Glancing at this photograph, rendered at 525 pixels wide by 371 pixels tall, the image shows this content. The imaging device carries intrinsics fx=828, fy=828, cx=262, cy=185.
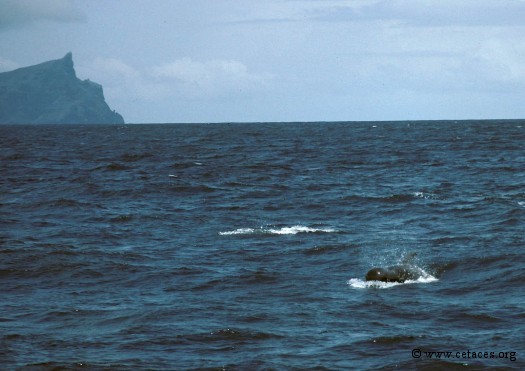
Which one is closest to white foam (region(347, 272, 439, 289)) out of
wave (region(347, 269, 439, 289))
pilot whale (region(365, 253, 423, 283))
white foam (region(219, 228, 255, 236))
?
wave (region(347, 269, 439, 289))

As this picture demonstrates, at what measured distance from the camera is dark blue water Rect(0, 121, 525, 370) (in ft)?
56.1

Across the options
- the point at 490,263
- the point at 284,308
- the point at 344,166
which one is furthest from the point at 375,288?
the point at 344,166

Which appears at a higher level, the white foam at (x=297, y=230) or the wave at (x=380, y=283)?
the white foam at (x=297, y=230)

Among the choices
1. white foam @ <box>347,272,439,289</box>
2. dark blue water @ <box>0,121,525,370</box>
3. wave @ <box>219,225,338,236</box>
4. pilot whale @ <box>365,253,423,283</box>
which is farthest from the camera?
wave @ <box>219,225,338,236</box>

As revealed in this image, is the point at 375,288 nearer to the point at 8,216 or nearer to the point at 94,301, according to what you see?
the point at 94,301

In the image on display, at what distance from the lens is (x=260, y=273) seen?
24.4m

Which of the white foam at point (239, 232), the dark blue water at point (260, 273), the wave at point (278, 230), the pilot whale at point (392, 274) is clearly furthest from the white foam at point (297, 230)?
the pilot whale at point (392, 274)

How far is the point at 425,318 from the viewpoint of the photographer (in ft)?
63.0

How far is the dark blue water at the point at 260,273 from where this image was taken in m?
17.1

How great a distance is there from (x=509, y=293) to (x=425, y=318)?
3.78 meters

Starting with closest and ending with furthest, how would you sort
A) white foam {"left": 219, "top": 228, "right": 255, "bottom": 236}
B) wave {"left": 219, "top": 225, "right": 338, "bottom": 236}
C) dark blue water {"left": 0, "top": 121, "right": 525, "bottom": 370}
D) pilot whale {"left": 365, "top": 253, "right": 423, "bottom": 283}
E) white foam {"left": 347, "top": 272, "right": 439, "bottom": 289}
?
dark blue water {"left": 0, "top": 121, "right": 525, "bottom": 370}, white foam {"left": 347, "top": 272, "right": 439, "bottom": 289}, pilot whale {"left": 365, "top": 253, "right": 423, "bottom": 283}, wave {"left": 219, "top": 225, "right": 338, "bottom": 236}, white foam {"left": 219, "top": 228, "right": 255, "bottom": 236}

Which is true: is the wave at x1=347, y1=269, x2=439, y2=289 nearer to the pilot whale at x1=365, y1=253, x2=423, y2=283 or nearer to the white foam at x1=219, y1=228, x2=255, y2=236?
the pilot whale at x1=365, y1=253, x2=423, y2=283

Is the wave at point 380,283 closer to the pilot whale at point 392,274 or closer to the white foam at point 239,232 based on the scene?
the pilot whale at point 392,274

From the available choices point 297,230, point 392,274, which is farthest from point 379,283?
point 297,230
